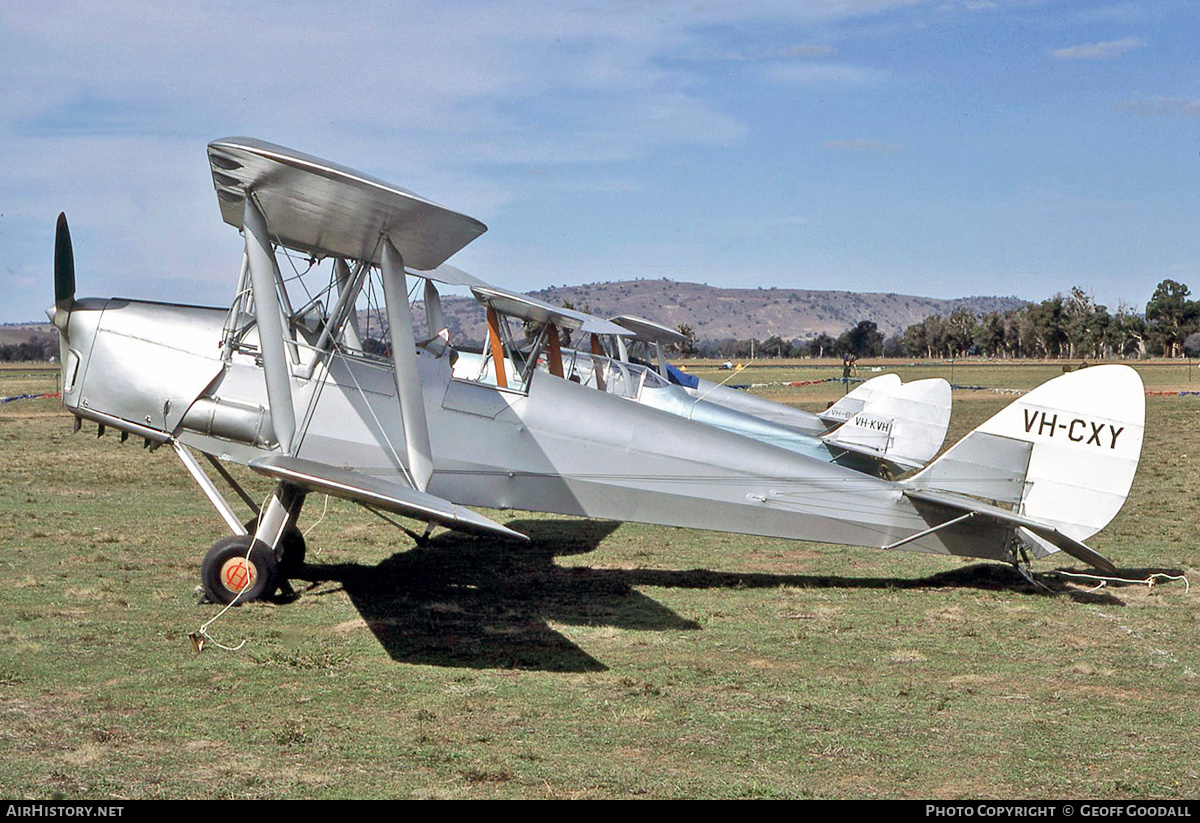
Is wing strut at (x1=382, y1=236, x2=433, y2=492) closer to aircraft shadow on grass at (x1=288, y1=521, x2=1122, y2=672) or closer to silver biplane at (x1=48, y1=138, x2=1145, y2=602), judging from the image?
silver biplane at (x1=48, y1=138, x2=1145, y2=602)

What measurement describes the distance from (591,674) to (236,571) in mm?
3018

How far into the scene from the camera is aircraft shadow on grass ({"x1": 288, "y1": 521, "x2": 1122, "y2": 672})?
23.7 ft

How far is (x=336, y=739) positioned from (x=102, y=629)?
2841 millimetres

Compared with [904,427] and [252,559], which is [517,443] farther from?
[904,427]

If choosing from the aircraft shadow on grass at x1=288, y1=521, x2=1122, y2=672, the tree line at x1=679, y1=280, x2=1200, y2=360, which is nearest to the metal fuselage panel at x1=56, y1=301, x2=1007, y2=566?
the aircraft shadow on grass at x1=288, y1=521, x2=1122, y2=672

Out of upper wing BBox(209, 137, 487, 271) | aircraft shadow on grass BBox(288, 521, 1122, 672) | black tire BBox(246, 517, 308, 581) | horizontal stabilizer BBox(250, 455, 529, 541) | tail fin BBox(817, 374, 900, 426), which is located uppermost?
upper wing BBox(209, 137, 487, 271)

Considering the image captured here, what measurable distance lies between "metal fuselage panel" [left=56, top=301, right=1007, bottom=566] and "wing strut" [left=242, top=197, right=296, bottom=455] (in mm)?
383

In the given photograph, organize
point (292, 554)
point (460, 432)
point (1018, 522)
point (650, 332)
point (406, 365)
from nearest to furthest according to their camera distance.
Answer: point (406, 365)
point (1018, 522)
point (460, 432)
point (292, 554)
point (650, 332)

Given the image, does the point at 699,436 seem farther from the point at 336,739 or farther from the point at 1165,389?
the point at 1165,389

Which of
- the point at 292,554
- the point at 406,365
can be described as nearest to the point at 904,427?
the point at 292,554

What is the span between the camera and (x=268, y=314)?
738cm

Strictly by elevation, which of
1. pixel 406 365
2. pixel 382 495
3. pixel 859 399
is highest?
pixel 406 365

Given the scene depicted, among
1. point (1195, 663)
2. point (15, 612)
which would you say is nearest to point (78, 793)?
point (15, 612)

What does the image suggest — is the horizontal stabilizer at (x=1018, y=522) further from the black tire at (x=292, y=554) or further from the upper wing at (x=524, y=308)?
the black tire at (x=292, y=554)
